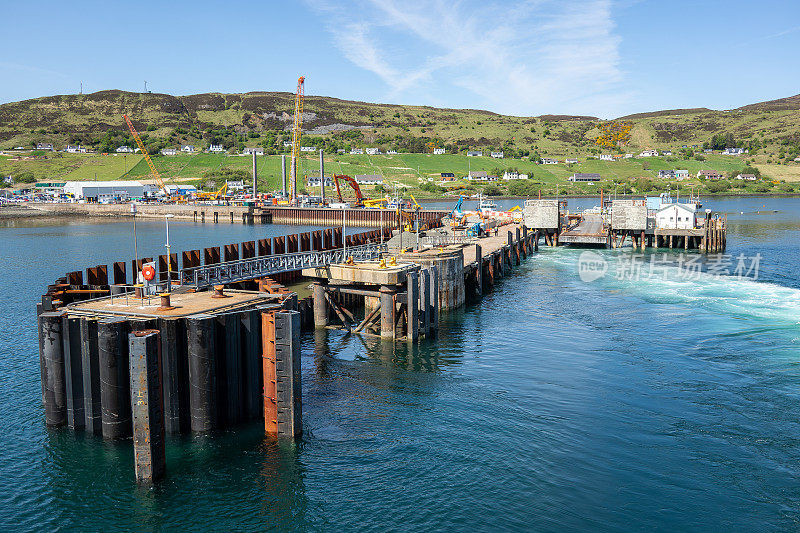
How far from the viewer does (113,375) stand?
21875 millimetres

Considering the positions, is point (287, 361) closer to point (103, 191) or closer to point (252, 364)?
point (252, 364)

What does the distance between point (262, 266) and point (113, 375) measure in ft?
71.9

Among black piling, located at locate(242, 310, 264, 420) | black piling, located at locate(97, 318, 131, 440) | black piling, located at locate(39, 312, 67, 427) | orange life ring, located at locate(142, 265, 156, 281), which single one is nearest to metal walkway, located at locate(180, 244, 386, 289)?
orange life ring, located at locate(142, 265, 156, 281)

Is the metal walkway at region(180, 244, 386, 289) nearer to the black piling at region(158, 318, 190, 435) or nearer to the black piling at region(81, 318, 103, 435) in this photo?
the black piling at region(81, 318, 103, 435)

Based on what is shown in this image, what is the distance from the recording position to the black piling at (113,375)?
2177cm

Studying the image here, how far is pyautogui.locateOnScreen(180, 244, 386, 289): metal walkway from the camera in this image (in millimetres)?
39031

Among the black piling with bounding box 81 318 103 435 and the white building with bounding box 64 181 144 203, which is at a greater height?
the white building with bounding box 64 181 144 203

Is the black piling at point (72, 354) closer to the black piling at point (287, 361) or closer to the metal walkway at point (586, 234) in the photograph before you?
the black piling at point (287, 361)

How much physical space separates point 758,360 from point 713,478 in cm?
1649

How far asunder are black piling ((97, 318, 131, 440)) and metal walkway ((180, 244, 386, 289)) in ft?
48.3

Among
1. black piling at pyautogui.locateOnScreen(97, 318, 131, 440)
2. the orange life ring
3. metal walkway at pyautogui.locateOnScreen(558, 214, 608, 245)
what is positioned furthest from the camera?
metal walkway at pyautogui.locateOnScreen(558, 214, 608, 245)

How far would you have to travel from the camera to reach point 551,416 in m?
27.6

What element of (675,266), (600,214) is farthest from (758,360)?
(600,214)

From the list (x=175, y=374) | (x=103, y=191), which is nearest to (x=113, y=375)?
(x=175, y=374)
